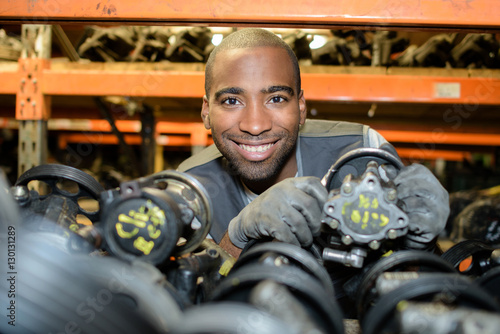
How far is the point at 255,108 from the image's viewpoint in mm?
1111

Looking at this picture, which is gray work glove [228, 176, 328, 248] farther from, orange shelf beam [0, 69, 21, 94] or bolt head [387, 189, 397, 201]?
orange shelf beam [0, 69, 21, 94]

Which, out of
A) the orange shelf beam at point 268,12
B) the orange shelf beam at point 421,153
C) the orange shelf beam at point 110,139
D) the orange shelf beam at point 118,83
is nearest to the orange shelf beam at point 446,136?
the orange shelf beam at point 421,153

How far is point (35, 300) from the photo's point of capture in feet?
1.54

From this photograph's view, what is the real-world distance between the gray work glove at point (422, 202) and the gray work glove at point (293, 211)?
0.16 metres

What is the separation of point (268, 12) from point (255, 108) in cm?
Result: 28

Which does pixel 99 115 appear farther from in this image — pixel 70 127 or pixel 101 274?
pixel 101 274

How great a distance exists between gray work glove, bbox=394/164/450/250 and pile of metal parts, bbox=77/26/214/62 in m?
1.49

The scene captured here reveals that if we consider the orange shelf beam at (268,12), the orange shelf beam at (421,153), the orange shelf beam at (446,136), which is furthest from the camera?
the orange shelf beam at (421,153)

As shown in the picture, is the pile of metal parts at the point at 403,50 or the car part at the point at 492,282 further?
the pile of metal parts at the point at 403,50

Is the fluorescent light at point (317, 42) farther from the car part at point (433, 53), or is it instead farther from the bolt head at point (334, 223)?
the bolt head at point (334, 223)

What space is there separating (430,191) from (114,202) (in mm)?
594

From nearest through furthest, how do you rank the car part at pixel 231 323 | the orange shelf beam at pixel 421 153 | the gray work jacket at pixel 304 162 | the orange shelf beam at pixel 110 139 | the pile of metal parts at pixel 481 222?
1. the car part at pixel 231 323
2. the gray work jacket at pixel 304 162
3. the pile of metal parts at pixel 481 222
4. the orange shelf beam at pixel 421 153
5. the orange shelf beam at pixel 110 139

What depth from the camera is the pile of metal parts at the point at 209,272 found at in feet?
1.45

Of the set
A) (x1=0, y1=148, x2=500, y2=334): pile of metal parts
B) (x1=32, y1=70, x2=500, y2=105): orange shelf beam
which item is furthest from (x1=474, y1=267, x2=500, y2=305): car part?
(x1=32, y1=70, x2=500, y2=105): orange shelf beam
